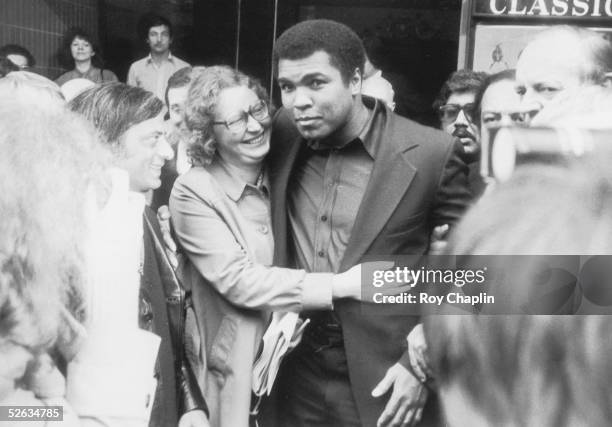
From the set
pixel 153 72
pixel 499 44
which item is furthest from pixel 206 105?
pixel 153 72

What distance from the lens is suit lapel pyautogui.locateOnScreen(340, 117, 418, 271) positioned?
1.44 m

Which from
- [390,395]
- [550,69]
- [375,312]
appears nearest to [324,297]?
[375,312]

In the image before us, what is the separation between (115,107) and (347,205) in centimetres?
40

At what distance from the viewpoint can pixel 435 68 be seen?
198 cm

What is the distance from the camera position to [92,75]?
7.07ft

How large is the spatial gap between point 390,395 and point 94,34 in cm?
128

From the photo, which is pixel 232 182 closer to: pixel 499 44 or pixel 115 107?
pixel 115 107

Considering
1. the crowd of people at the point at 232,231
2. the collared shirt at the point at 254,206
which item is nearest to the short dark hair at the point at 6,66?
the crowd of people at the point at 232,231

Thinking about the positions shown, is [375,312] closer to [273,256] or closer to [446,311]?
[273,256]

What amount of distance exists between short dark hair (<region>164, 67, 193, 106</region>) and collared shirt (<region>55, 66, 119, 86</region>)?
149 millimetres

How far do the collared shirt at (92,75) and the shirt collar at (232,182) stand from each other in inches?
23.7

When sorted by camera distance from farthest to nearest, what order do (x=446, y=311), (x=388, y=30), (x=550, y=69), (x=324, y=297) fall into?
1. (x=388, y=30)
2. (x=324, y=297)
3. (x=550, y=69)
4. (x=446, y=311)

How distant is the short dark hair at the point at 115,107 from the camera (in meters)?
1.42

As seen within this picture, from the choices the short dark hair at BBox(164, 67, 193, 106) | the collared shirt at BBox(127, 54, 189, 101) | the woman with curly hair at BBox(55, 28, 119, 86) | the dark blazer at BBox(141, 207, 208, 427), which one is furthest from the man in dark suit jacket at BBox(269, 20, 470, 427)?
the woman with curly hair at BBox(55, 28, 119, 86)
